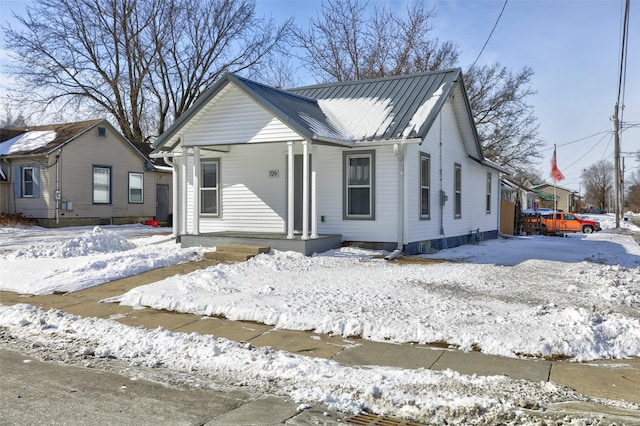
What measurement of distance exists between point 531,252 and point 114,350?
1325cm

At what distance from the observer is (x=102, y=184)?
2673 centimetres

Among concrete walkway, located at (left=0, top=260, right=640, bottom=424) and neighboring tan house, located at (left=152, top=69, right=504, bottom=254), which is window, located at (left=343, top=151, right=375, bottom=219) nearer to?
neighboring tan house, located at (left=152, top=69, right=504, bottom=254)

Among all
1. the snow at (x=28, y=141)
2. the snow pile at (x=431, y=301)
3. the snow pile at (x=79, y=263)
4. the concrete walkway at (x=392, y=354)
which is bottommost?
the concrete walkway at (x=392, y=354)

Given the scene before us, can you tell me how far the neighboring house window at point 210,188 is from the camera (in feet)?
53.1

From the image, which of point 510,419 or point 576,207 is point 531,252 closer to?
point 510,419

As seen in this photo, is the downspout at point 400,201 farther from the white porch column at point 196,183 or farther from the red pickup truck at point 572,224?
the red pickup truck at point 572,224

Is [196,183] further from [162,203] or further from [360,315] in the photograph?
[162,203]

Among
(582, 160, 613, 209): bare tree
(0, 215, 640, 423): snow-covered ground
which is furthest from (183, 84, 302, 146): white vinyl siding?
(582, 160, 613, 209): bare tree

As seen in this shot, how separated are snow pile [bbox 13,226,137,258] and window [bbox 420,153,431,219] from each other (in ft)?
26.5

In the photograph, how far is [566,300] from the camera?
835 centimetres

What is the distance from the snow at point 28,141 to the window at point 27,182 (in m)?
0.99

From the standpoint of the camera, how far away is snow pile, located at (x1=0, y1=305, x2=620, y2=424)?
4449 millimetres

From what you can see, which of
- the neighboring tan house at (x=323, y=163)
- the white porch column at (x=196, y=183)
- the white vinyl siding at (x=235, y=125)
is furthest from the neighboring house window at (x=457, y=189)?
the white porch column at (x=196, y=183)

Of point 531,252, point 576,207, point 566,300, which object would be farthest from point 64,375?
point 576,207
